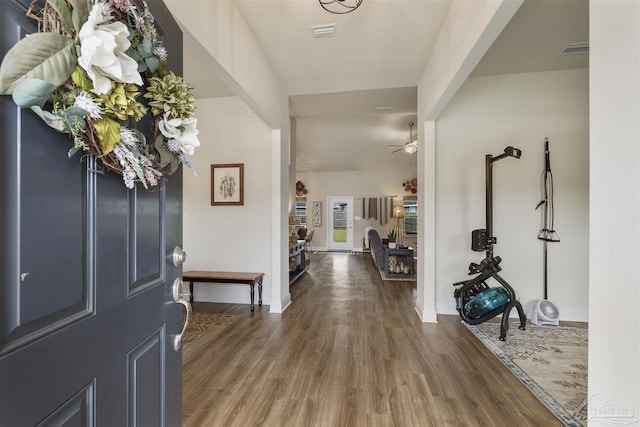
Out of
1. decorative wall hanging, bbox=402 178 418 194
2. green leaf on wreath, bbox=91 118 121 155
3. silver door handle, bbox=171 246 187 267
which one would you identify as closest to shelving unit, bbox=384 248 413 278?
decorative wall hanging, bbox=402 178 418 194

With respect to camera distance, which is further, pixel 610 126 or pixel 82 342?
pixel 610 126

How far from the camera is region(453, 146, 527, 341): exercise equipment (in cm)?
296

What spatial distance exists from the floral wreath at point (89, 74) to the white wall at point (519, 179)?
3.53m

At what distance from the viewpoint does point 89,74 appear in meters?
0.56

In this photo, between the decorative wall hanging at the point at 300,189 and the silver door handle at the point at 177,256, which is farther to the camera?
the decorative wall hanging at the point at 300,189

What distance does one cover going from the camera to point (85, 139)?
2.05ft

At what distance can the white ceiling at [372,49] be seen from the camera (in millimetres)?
2438

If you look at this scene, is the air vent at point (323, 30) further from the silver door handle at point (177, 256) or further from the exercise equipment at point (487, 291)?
the silver door handle at point (177, 256)

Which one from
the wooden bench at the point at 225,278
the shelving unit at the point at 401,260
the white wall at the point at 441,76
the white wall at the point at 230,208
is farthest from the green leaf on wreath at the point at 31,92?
the shelving unit at the point at 401,260

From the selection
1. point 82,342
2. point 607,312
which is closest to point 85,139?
point 82,342

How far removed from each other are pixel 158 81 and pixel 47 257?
0.55 m

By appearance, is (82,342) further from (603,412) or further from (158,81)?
(603,412)

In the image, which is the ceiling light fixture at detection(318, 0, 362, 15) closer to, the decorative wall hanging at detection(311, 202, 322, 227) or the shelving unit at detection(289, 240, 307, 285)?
the shelving unit at detection(289, 240, 307, 285)

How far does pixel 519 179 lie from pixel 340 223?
24.3 ft
